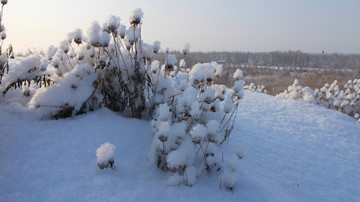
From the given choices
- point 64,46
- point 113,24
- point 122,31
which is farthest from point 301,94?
point 64,46

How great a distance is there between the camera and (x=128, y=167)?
2.37 metres

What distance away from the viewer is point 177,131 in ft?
7.59

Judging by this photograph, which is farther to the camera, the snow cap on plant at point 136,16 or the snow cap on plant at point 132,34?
the snow cap on plant at point 132,34

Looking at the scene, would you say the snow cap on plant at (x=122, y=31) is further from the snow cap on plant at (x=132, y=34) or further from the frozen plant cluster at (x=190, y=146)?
the frozen plant cluster at (x=190, y=146)

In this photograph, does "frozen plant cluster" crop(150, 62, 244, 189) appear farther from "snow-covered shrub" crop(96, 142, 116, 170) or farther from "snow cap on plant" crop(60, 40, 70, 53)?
"snow cap on plant" crop(60, 40, 70, 53)

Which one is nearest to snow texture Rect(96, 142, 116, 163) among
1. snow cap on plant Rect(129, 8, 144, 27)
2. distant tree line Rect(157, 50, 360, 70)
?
snow cap on plant Rect(129, 8, 144, 27)

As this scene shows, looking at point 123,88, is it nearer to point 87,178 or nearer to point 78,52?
point 78,52

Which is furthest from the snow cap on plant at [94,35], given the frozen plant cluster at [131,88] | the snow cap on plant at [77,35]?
the snow cap on plant at [77,35]

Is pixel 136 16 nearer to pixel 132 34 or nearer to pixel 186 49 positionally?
pixel 132 34

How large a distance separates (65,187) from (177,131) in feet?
2.83

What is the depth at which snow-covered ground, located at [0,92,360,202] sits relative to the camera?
206 centimetres

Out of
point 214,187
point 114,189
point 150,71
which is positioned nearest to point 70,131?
point 114,189

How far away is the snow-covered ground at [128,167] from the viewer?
2.06 m

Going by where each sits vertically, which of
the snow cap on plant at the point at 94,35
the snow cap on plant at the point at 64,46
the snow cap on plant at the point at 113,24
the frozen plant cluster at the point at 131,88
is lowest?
the frozen plant cluster at the point at 131,88
